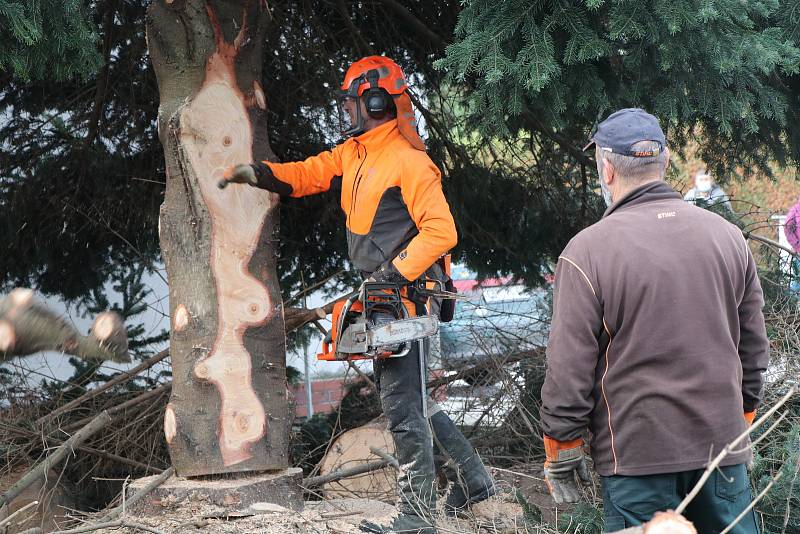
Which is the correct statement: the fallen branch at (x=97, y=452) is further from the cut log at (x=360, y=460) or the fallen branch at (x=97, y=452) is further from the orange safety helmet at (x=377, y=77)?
the orange safety helmet at (x=377, y=77)

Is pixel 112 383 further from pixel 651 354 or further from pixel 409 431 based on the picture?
pixel 651 354

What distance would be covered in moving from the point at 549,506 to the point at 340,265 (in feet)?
8.08

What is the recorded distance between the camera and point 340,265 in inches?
247

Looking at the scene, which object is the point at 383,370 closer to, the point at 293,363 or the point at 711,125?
the point at 711,125

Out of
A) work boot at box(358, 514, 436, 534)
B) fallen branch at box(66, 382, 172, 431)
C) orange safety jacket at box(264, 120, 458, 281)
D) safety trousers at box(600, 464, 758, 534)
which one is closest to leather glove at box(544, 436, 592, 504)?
safety trousers at box(600, 464, 758, 534)

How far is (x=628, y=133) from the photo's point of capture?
2613 millimetres

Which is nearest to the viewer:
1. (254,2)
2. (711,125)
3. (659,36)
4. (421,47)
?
(659,36)

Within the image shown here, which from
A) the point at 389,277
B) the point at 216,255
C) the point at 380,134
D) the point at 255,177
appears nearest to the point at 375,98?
the point at 380,134

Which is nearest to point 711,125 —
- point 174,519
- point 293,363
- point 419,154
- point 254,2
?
point 419,154

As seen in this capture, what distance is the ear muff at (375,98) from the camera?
390cm

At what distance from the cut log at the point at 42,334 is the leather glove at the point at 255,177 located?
833mm

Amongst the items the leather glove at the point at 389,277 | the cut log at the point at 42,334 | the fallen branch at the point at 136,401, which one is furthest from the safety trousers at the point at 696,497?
the fallen branch at the point at 136,401

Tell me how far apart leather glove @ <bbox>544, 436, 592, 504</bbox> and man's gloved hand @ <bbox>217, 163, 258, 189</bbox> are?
195cm

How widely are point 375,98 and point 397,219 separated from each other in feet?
1.93
